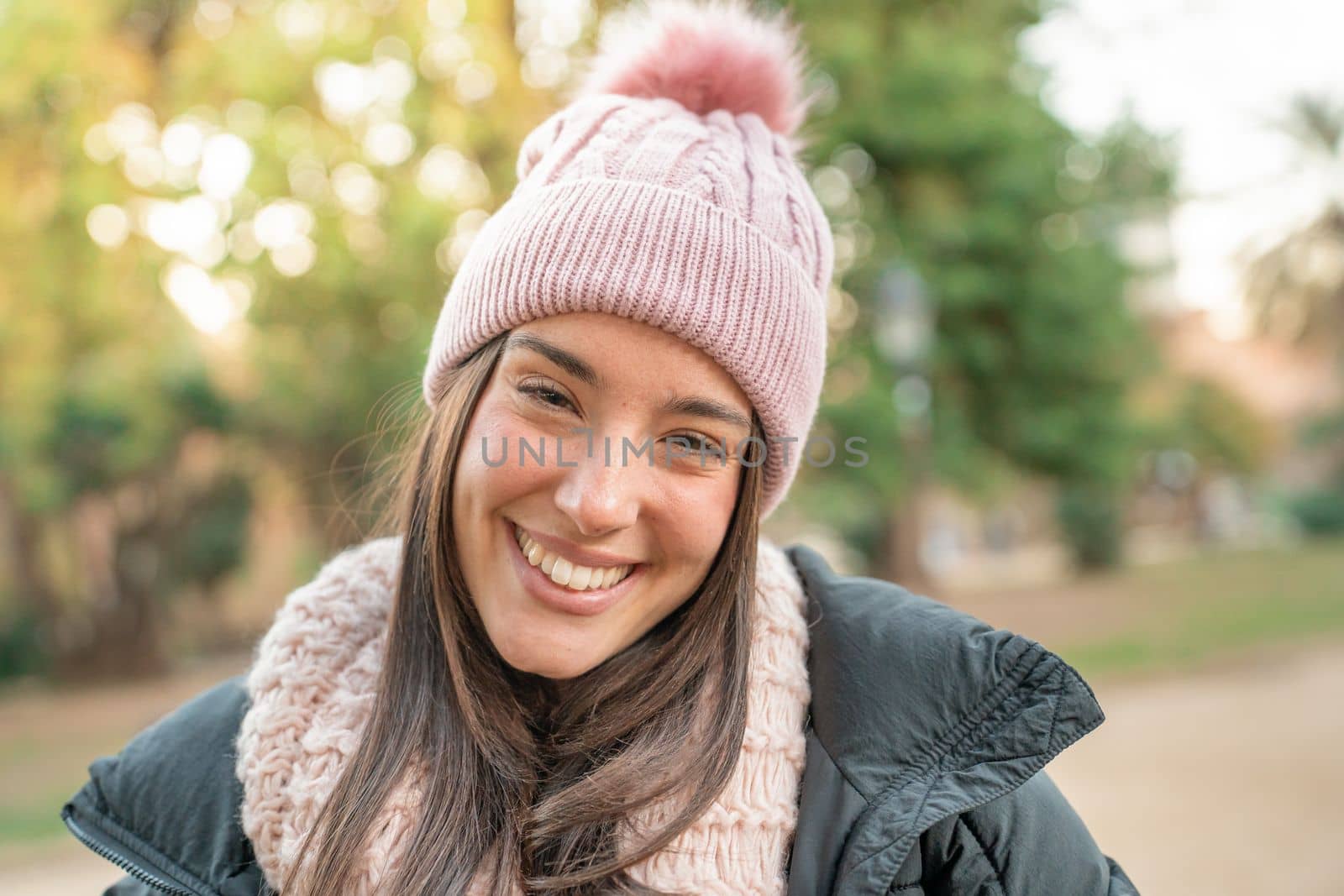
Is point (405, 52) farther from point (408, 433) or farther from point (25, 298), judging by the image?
point (408, 433)

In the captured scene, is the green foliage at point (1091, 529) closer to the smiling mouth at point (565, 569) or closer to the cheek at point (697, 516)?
the cheek at point (697, 516)

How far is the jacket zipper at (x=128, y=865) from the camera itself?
5.67ft

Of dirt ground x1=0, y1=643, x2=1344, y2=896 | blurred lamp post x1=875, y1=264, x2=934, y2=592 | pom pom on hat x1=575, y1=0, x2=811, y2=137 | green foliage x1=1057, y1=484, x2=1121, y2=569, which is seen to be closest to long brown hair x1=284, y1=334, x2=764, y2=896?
pom pom on hat x1=575, y1=0, x2=811, y2=137

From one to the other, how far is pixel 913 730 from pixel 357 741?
3.14 feet

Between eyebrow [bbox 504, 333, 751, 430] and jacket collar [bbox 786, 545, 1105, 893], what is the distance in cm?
50

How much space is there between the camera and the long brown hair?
5.49 feet

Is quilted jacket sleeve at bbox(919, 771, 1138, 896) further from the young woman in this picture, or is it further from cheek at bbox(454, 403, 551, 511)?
cheek at bbox(454, 403, 551, 511)

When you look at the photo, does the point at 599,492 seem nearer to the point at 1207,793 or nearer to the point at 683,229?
the point at 683,229

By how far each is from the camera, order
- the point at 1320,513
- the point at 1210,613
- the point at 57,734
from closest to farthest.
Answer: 1. the point at 57,734
2. the point at 1210,613
3. the point at 1320,513

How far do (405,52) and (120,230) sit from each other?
115 inches

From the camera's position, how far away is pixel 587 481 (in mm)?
1685

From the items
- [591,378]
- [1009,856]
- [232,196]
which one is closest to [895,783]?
[1009,856]

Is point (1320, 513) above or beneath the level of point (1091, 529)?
above

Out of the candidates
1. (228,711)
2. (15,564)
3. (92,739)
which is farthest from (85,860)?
(15,564)
